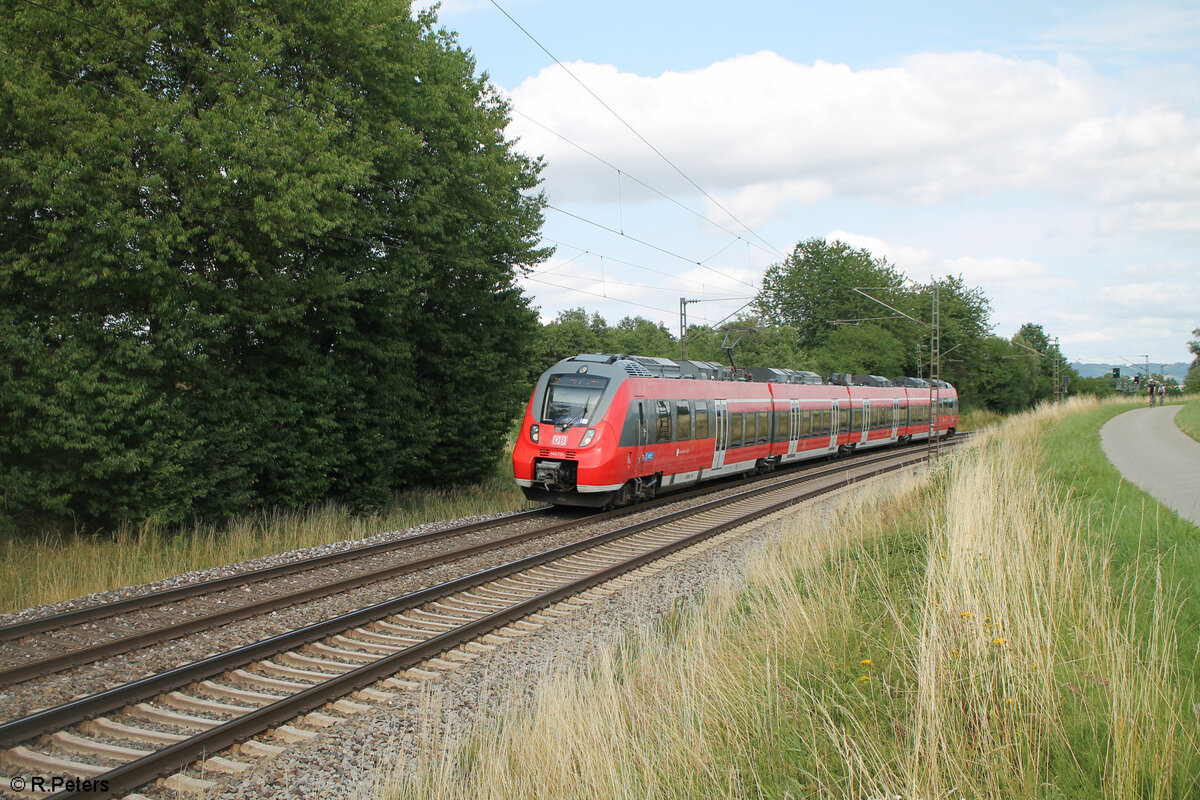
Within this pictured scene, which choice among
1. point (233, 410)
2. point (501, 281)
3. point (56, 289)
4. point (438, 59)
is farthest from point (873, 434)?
point (56, 289)

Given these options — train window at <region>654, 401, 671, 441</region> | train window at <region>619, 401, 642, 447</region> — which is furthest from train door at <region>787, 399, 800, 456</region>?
train window at <region>619, 401, 642, 447</region>

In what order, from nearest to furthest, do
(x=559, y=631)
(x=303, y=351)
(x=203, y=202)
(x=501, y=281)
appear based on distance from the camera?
(x=559, y=631) → (x=203, y=202) → (x=303, y=351) → (x=501, y=281)

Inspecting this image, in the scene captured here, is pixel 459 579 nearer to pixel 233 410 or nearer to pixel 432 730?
pixel 432 730

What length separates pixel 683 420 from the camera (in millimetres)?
18266

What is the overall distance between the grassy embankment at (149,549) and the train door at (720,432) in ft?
20.4

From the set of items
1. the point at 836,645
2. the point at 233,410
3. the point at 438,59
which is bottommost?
the point at 836,645

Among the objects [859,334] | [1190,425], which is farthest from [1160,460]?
[859,334]

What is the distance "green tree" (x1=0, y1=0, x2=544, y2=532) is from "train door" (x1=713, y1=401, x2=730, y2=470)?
7.91 metres

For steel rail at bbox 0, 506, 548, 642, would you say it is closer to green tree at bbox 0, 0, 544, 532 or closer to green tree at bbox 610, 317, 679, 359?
green tree at bbox 0, 0, 544, 532

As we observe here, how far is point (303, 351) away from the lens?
16.0 metres

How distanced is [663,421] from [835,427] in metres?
14.5

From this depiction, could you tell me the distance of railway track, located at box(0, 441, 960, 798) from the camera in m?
5.02

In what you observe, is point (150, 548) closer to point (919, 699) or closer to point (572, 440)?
point (572, 440)

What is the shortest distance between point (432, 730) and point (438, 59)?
58.1 ft
